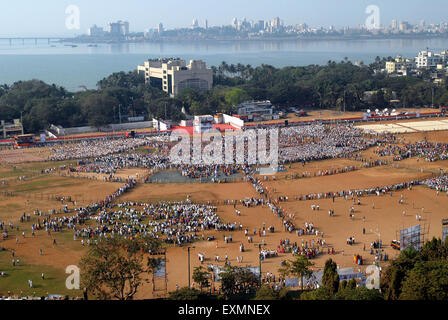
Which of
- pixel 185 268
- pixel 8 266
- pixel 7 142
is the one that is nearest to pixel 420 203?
pixel 185 268

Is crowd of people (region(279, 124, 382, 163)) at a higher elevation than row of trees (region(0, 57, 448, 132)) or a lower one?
lower

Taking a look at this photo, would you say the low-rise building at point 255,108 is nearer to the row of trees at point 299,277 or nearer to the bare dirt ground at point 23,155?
the bare dirt ground at point 23,155

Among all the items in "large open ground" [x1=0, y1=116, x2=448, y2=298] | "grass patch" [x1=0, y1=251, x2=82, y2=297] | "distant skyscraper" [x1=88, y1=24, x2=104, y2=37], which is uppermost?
"distant skyscraper" [x1=88, y1=24, x2=104, y2=37]

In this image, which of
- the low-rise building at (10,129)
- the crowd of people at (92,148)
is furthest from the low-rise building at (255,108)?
the low-rise building at (10,129)

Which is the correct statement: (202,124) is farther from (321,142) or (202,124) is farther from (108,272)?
(108,272)

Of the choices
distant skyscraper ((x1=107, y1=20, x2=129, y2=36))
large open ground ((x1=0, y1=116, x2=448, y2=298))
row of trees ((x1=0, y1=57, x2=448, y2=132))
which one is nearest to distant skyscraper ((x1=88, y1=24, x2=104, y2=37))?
distant skyscraper ((x1=107, y1=20, x2=129, y2=36))

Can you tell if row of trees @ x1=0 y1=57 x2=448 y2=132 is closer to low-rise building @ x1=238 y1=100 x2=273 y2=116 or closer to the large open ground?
low-rise building @ x1=238 y1=100 x2=273 y2=116
